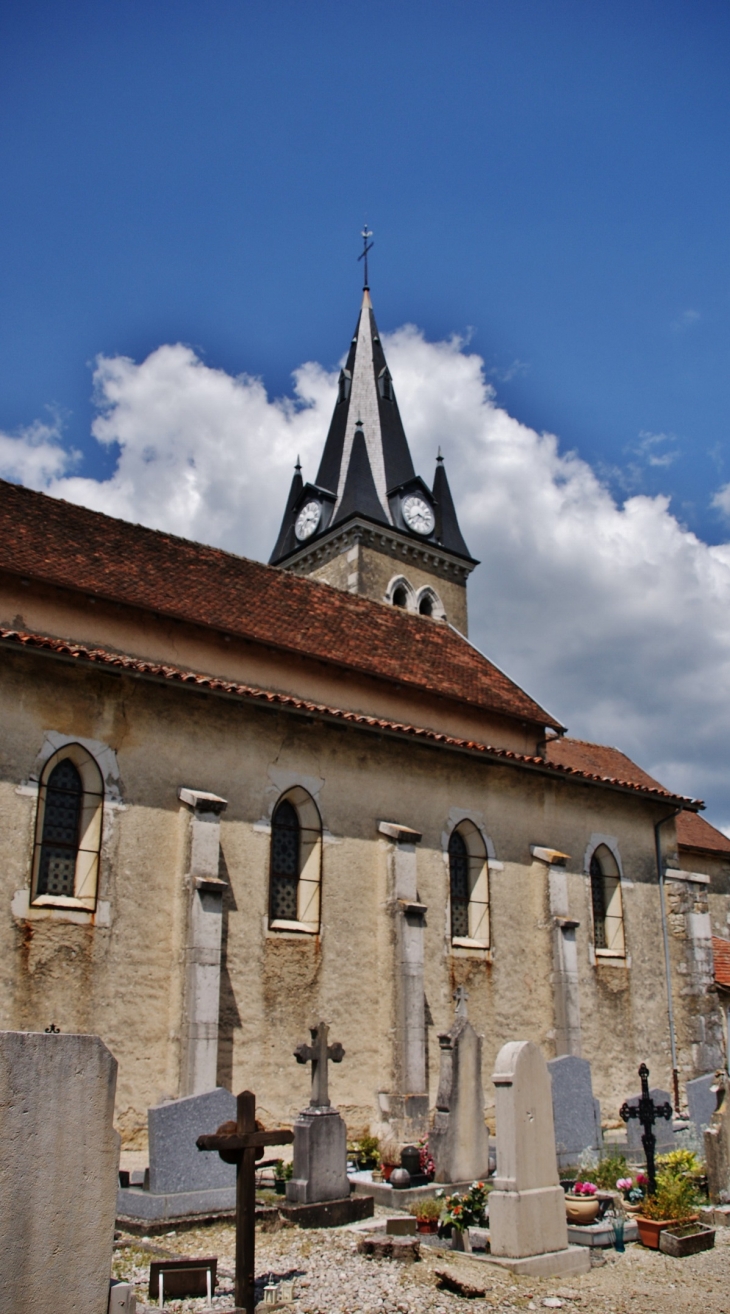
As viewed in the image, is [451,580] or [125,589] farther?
[451,580]

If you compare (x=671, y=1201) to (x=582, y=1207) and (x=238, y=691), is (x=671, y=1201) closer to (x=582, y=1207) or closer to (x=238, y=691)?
(x=582, y=1207)

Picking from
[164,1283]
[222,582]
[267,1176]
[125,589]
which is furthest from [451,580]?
[164,1283]

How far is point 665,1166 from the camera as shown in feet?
35.9

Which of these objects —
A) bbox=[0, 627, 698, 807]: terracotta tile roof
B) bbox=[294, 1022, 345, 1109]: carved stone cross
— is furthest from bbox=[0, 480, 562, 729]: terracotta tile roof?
bbox=[294, 1022, 345, 1109]: carved stone cross

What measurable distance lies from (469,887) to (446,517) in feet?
70.5

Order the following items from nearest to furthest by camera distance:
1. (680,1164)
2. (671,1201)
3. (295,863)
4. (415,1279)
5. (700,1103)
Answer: (415,1279)
(671,1201)
(680,1164)
(700,1103)
(295,863)

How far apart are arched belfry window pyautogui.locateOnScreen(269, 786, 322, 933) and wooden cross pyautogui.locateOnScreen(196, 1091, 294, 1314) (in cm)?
719

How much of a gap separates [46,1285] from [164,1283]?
2669 mm

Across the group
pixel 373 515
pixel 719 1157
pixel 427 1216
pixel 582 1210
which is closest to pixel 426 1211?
pixel 427 1216

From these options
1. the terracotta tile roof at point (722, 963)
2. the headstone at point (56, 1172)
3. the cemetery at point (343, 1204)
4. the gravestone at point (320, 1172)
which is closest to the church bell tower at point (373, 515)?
the terracotta tile roof at point (722, 963)

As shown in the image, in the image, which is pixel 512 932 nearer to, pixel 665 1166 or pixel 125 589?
pixel 665 1166

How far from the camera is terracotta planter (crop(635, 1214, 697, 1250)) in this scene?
9219mm

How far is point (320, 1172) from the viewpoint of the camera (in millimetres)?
9969

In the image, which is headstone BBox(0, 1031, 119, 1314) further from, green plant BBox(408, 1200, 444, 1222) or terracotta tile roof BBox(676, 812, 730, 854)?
terracotta tile roof BBox(676, 812, 730, 854)
